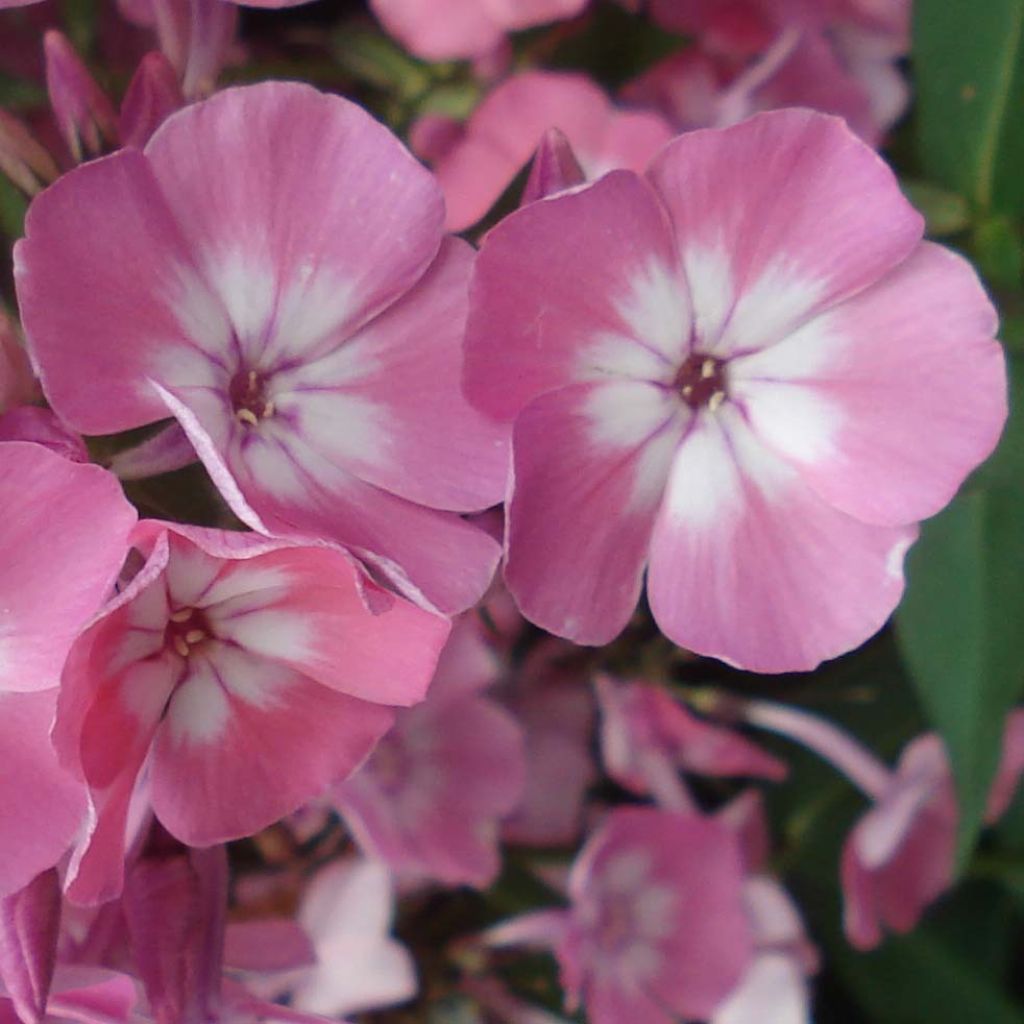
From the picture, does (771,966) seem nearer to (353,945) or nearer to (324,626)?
(353,945)

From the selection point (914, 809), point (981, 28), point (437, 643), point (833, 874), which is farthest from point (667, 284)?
point (833, 874)

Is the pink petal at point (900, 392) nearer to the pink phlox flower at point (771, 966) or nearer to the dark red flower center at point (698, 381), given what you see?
the dark red flower center at point (698, 381)

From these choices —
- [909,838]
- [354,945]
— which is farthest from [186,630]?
[909,838]

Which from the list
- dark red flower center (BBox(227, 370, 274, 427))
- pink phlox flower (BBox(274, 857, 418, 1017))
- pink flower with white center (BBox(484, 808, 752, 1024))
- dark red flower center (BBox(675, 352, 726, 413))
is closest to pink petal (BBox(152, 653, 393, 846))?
dark red flower center (BBox(227, 370, 274, 427))

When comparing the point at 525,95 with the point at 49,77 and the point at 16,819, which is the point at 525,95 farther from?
the point at 16,819

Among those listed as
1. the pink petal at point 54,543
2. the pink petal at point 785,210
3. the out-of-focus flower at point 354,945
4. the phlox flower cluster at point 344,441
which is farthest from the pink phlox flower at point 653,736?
the pink petal at point 54,543

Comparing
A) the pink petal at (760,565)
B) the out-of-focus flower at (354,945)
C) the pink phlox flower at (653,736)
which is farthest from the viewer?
the pink phlox flower at (653,736)
